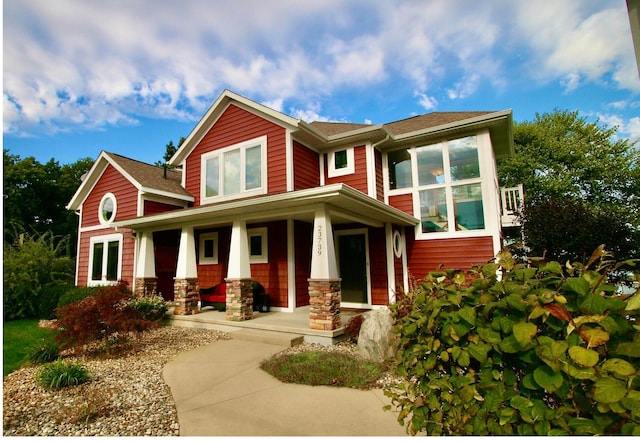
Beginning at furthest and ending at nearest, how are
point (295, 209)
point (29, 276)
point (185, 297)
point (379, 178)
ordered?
point (29, 276) < point (379, 178) < point (185, 297) < point (295, 209)

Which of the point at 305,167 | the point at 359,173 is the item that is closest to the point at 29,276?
the point at 305,167

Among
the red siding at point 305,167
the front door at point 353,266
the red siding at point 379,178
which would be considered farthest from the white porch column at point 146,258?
the red siding at point 379,178

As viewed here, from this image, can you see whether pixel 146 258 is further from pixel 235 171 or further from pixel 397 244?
pixel 397 244

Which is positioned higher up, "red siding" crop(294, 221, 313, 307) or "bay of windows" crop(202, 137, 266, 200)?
"bay of windows" crop(202, 137, 266, 200)

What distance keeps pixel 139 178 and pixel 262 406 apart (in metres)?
9.76

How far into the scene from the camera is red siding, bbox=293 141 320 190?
9.34 m

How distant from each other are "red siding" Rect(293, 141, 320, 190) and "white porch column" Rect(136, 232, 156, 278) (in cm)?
479

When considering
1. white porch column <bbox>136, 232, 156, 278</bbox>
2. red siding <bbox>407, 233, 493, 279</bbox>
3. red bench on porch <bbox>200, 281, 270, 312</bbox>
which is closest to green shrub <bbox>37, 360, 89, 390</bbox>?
red bench on porch <bbox>200, 281, 270, 312</bbox>

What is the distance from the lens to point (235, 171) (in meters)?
10.2

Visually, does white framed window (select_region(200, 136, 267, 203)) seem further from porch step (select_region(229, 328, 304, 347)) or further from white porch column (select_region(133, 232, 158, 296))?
porch step (select_region(229, 328, 304, 347))

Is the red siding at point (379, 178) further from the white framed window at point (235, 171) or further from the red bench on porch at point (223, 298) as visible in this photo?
the red bench on porch at point (223, 298)

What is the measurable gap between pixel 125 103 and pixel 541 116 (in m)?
26.3

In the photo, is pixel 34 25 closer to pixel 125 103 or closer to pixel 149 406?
pixel 125 103

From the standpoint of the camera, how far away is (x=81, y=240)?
40.9ft
